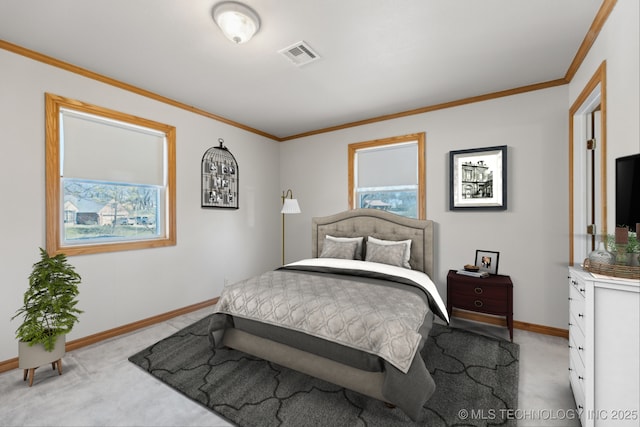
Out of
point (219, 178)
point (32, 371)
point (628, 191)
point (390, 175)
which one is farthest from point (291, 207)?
point (628, 191)

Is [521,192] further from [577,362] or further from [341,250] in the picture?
[341,250]

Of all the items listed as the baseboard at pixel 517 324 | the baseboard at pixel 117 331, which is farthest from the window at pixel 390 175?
the baseboard at pixel 117 331

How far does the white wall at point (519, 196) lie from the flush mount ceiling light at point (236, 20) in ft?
8.20

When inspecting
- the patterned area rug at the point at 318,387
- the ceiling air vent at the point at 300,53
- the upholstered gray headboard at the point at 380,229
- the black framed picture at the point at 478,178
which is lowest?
the patterned area rug at the point at 318,387

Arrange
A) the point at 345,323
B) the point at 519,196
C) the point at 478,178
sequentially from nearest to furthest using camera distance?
the point at 345,323 < the point at 519,196 < the point at 478,178

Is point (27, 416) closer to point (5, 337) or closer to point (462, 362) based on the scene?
point (5, 337)

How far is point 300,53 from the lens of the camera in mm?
2443

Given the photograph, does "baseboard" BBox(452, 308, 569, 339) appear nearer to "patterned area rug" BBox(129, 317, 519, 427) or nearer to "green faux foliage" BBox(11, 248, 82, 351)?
"patterned area rug" BBox(129, 317, 519, 427)

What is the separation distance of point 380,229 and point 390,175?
0.82 meters

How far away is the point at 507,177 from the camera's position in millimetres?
3211

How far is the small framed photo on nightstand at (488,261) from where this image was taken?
3.21 metres

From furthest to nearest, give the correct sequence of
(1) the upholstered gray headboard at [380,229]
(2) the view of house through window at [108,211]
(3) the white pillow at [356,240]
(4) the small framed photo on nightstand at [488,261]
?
(3) the white pillow at [356,240] < (1) the upholstered gray headboard at [380,229] < (4) the small framed photo on nightstand at [488,261] < (2) the view of house through window at [108,211]

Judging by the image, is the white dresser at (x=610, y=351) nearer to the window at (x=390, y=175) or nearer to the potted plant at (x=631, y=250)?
the potted plant at (x=631, y=250)

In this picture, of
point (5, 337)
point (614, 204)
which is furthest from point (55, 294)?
point (614, 204)
